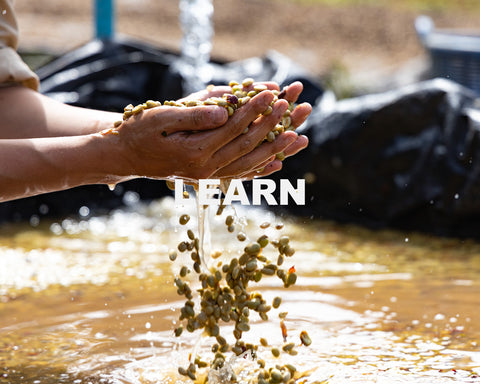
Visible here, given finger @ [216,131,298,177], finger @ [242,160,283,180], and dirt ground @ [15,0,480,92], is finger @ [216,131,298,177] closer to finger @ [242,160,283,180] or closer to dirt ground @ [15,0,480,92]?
finger @ [242,160,283,180]

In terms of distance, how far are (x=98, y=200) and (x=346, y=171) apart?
5.26 feet

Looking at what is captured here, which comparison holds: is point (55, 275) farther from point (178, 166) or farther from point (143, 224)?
point (178, 166)

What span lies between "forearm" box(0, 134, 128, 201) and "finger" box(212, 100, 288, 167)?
0.28 m

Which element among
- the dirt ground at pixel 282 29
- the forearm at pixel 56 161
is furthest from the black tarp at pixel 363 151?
the dirt ground at pixel 282 29

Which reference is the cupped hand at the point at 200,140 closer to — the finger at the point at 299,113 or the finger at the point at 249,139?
the finger at the point at 249,139

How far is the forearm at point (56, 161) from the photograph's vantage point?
2217 millimetres

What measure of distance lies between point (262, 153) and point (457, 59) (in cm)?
435

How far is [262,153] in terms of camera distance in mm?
2221

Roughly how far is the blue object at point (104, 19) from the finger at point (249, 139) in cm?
403

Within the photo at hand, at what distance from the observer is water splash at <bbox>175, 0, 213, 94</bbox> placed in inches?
209

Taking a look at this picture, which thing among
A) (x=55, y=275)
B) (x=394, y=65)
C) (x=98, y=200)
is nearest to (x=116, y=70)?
(x=98, y=200)

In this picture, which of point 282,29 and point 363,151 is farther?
point 282,29

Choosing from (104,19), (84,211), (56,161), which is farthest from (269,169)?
(104,19)

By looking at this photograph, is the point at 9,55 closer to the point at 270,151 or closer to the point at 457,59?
the point at 270,151
